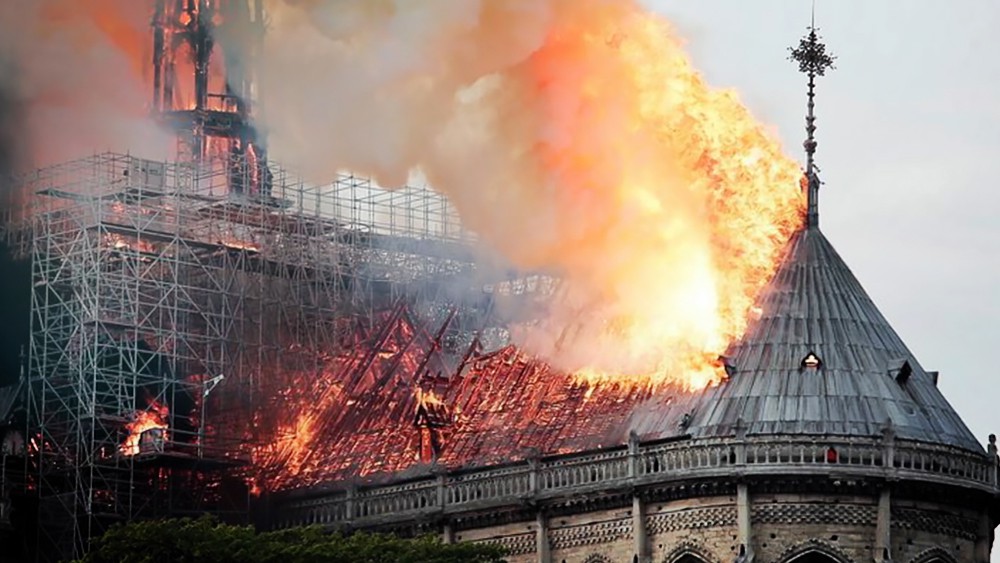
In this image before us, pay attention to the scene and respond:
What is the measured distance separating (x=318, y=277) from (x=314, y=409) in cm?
649

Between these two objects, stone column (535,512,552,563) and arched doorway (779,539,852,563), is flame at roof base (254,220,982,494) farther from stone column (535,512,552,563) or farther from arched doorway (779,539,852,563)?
arched doorway (779,539,852,563)

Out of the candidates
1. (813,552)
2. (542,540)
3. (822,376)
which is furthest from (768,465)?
(542,540)

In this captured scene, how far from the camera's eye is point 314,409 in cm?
13475

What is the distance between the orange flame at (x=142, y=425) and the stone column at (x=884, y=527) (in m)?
30.8

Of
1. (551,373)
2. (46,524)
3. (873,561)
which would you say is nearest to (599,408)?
(551,373)

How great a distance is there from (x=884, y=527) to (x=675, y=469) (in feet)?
24.5

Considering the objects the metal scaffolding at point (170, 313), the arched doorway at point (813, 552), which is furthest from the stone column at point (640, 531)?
the metal scaffolding at point (170, 313)

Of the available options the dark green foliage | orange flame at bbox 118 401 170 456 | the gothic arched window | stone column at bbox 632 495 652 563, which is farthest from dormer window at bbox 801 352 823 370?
orange flame at bbox 118 401 170 456

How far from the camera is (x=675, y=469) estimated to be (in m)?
115

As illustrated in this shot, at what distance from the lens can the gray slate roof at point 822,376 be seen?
11488 cm

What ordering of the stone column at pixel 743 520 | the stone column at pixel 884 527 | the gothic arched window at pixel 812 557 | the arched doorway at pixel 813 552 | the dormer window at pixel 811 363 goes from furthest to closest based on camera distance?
the dormer window at pixel 811 363, the gothic arched window at pixel 812 557, the arched doorway at pixel 813 552, the stone column at pixel 884 527, the stone column at pixel 743 520

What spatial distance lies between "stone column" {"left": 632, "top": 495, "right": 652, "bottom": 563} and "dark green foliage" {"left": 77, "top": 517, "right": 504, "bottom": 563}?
5259 mm

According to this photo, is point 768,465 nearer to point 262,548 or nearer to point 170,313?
point 262,548

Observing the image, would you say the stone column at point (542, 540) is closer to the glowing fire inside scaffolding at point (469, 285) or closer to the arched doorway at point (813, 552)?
the glowing fire inside scaffolding at point (469, 285)
